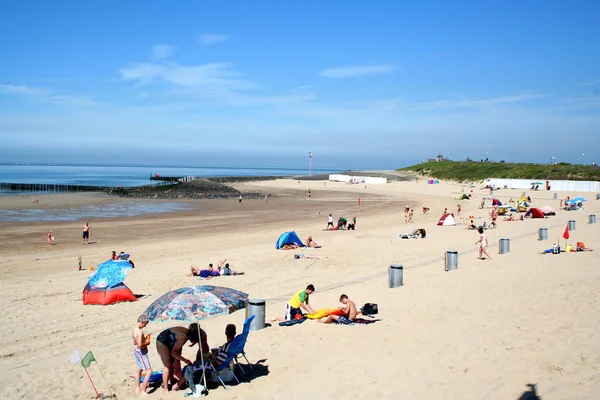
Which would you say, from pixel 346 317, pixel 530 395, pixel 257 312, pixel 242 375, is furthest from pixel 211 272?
pixel 530 395

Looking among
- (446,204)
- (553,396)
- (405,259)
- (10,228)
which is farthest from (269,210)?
(553,396)

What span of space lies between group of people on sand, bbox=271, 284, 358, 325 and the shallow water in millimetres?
30902

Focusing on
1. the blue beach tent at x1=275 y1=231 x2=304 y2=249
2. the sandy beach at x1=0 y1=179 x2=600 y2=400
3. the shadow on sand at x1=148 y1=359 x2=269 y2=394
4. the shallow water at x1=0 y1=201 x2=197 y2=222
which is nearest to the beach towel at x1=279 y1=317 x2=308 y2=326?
the sandy beach at x1=0 y1=179 x2=600 y2=400

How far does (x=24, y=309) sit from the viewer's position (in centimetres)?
1308

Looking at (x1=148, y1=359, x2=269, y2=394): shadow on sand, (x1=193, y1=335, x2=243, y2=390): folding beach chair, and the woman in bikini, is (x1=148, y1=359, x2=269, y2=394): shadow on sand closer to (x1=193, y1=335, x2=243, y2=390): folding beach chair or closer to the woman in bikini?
(x1=193, y1=335, x2=243, y2=390): folding beach chair

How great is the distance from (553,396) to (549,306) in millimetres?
4402

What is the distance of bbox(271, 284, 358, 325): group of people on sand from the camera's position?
10.8 metres

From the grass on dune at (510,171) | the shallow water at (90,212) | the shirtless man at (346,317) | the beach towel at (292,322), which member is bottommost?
the shallow water at (90,212)

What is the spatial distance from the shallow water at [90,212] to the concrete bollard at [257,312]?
31.1 m

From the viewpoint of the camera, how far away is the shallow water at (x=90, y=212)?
3869cm

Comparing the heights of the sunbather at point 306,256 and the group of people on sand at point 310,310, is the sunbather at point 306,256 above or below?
below

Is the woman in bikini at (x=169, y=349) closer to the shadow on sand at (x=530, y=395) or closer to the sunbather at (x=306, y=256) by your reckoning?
the shadow on sand at (x=530, y=395)

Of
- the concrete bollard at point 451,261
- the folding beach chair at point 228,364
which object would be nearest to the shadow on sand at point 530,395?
the folding beach chair at point 228,364

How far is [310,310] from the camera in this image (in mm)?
11250
